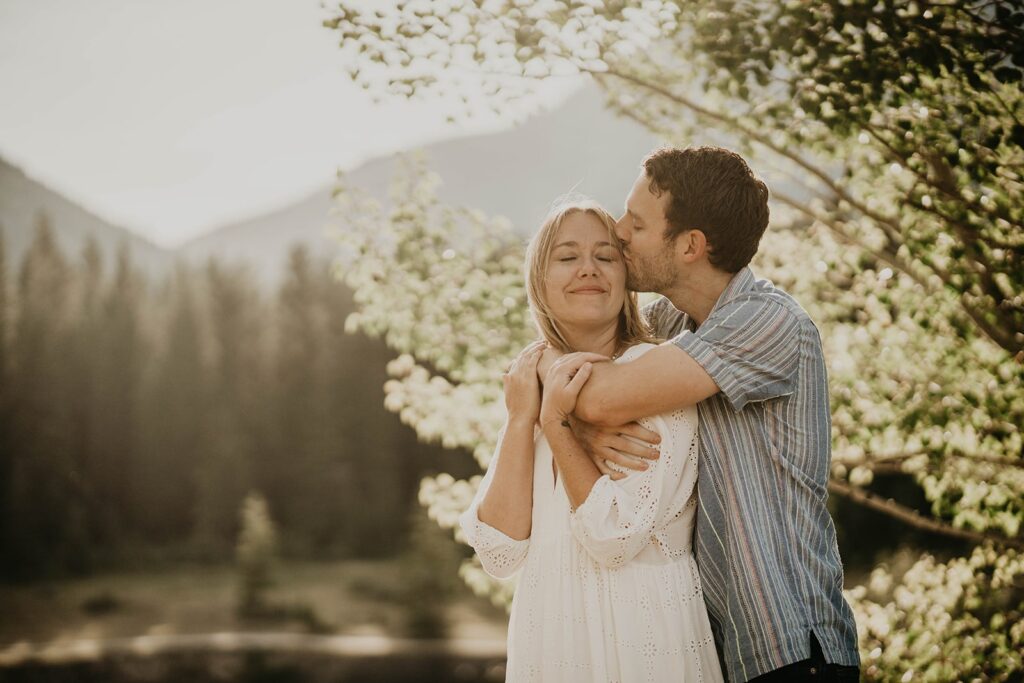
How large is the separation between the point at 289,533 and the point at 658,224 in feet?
115

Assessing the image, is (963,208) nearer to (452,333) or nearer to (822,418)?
(822,418)

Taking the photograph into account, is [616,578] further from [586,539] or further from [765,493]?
[765,493]

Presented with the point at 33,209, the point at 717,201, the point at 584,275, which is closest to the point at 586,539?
the point at 584,275

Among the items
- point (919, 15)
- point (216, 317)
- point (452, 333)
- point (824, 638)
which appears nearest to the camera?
point (824, 638)

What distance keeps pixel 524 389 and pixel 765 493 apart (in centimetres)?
73

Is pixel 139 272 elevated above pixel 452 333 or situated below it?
above

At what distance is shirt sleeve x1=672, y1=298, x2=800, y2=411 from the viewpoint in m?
2.45

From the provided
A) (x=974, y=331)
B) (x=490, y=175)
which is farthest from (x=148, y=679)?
→ (x=490, y=175)

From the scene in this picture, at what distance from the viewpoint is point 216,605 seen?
107 feet

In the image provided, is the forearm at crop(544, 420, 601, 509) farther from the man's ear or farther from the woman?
the man's ear

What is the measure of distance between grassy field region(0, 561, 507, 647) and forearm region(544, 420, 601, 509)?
80.0ft

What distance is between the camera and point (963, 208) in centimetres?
369

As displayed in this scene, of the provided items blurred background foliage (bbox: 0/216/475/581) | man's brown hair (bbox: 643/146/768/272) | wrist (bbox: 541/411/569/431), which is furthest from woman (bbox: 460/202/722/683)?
blurred background foliage (bbox: 0/216/475/581)

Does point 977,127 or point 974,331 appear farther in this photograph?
point 974,331
